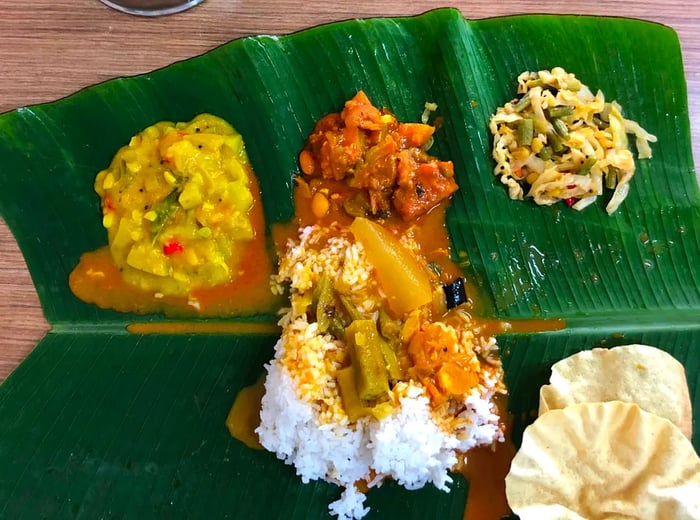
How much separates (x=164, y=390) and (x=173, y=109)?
153cm

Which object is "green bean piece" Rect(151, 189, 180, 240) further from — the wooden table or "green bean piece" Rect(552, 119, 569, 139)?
"green bean piece" Rect(552, 119, 569, 139)

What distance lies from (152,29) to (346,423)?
2.59m

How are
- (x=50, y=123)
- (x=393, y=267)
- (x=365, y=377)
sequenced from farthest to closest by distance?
(x=50, y=123) → (x=393, y=267) → (x=365, y=377)

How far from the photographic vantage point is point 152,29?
12.3 ft

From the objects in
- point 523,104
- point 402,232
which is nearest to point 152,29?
point 402,232

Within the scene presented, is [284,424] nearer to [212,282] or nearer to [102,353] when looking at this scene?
[212,282]

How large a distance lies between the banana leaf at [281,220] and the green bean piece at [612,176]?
0.46ft

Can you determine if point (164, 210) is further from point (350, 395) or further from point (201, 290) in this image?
point (350, 395)

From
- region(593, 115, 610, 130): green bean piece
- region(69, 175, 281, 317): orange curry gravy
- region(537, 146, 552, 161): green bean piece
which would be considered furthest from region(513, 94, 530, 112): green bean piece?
region(69, 175, 281, 317): orange curry gravy

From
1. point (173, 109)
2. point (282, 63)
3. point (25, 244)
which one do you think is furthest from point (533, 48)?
point (25, 244)

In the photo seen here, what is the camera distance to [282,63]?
3.38 meters

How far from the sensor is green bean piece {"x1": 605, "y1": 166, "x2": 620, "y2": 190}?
334 centimetres

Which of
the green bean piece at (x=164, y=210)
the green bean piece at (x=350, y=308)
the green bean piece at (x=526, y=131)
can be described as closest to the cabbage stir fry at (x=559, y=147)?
the green bean piece at (x=526, y=131)

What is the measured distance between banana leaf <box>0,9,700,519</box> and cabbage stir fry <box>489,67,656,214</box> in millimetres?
85
